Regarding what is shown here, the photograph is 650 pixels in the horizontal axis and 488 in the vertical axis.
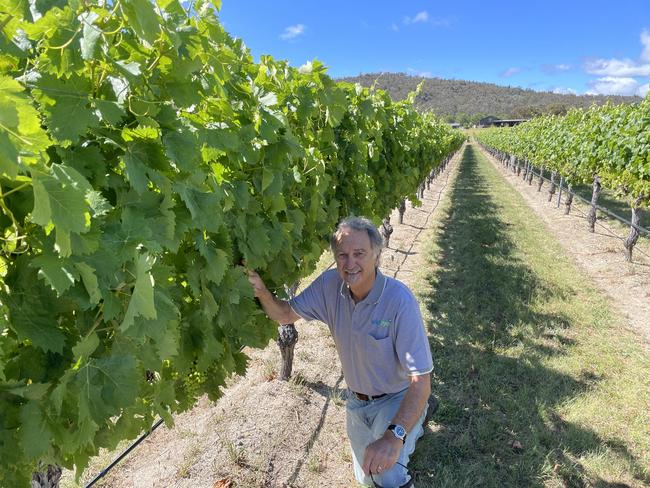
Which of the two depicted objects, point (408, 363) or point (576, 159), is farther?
point (576, 159)

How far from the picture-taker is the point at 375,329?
293 centimetres

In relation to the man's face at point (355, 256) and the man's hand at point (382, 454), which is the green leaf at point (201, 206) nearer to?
the man's face at point (355, 256)

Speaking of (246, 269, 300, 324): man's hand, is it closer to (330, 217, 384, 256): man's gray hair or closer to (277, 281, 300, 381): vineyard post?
(330, 217, 384, 256): man's gray hair

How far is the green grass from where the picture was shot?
387 cm

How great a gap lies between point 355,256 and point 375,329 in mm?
463

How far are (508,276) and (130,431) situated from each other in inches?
313

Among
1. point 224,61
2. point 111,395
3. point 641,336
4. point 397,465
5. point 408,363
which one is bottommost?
point 641,336

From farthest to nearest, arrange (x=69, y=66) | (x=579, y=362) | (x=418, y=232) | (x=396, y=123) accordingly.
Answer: (x=418, y=232) < (x=396, y=123) < (x=579, y=362) < (x=69, y=66)

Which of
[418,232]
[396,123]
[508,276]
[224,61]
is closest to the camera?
[224,61]

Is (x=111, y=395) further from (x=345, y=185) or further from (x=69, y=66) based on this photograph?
(x=345, y=185)

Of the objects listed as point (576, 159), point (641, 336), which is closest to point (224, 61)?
point (641, 336)

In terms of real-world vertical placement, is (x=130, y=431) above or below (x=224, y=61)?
below

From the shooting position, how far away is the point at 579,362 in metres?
5.59

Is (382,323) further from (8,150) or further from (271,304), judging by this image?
(8,150)
